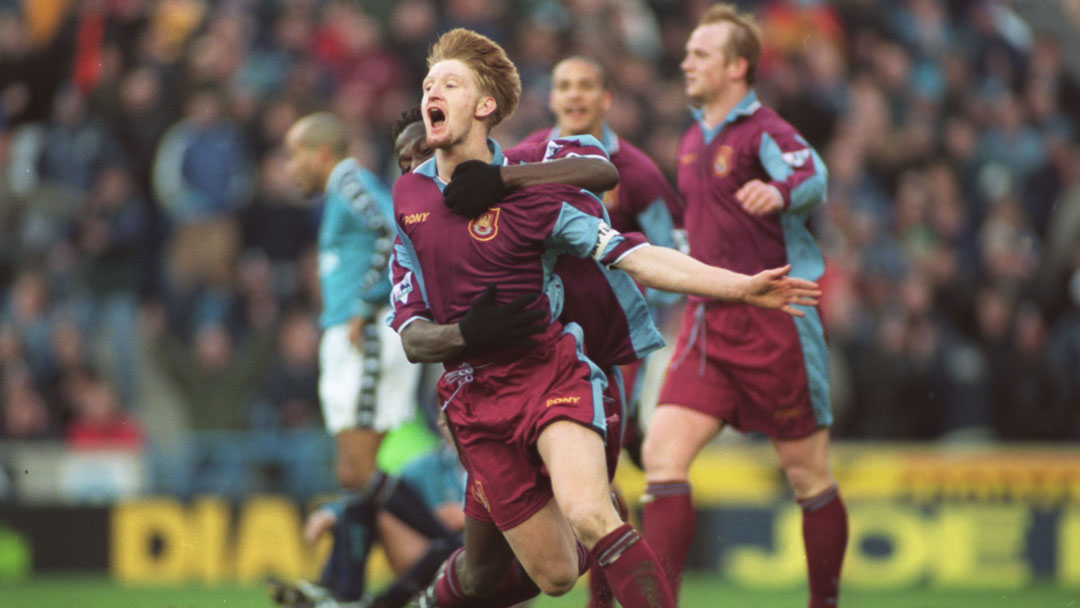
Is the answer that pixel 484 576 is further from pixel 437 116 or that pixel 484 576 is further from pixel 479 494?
pixel 437 116

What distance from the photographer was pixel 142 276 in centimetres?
1451

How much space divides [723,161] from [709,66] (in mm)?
482

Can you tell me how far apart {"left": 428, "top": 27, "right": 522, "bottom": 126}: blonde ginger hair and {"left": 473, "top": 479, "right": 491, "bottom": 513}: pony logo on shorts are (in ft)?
4.52

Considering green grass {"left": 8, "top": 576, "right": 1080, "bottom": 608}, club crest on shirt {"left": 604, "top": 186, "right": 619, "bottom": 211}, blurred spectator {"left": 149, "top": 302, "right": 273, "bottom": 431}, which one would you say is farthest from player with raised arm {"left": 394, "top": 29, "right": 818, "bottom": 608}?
blurred spectator {"left": 149, "top": 302, "right": 273, "bottom": 431}

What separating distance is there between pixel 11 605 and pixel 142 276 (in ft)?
15.7

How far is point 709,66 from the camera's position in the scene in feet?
25.2

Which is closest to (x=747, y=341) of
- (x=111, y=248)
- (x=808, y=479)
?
(x=808, y=479)

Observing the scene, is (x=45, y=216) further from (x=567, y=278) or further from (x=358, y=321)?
(x=567, y=278)

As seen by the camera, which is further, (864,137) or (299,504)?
(864,137)

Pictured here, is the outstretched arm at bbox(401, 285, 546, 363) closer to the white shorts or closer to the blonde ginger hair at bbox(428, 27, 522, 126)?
the blonde ginger hair at bbox(428, 27, 522, 126)

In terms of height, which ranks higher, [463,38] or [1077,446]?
[463,38]

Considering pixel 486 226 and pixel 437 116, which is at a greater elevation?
pixel 437 116

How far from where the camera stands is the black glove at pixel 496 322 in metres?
5.72

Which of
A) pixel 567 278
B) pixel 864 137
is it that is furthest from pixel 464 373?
pixel 864 137
